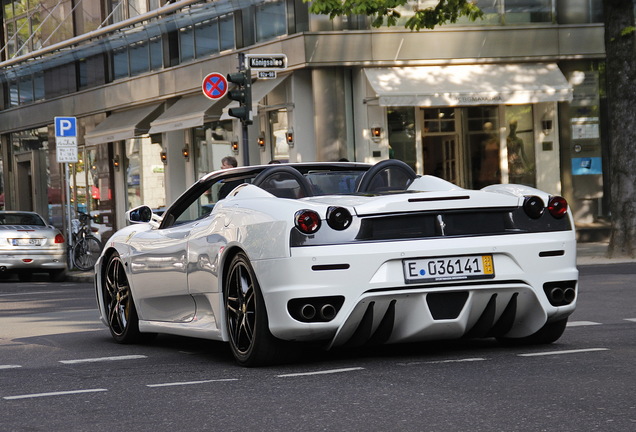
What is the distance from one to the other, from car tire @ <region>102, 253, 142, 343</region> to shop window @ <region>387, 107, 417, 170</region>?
16.5 meters

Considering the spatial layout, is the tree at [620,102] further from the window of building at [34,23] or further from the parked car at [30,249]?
the window of building at [34,23]

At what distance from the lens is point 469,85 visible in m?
25.3

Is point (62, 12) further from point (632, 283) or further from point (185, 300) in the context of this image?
point (185, 300)

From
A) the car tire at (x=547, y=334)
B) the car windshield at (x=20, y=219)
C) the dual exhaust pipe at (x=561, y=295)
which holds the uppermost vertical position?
the dual exhaust pipe at (x=561, y=295)

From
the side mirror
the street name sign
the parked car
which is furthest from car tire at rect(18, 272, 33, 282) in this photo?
the side mirror

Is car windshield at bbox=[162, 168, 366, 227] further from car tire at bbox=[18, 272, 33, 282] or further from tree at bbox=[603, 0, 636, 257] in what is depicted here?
car tire at bbox=[18, 272, 33, 282]

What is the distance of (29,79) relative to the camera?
128 ft

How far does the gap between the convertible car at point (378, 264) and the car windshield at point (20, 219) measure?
16.5 metres

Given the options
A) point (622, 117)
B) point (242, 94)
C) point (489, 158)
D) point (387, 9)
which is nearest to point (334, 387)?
point (242, 94)

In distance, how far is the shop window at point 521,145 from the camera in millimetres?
26219

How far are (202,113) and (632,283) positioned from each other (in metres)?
15.5

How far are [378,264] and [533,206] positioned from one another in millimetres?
1019

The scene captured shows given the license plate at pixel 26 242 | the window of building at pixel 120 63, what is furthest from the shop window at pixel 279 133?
the window of building at pixel 120 63

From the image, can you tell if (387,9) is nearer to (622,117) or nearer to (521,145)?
(622,117)
